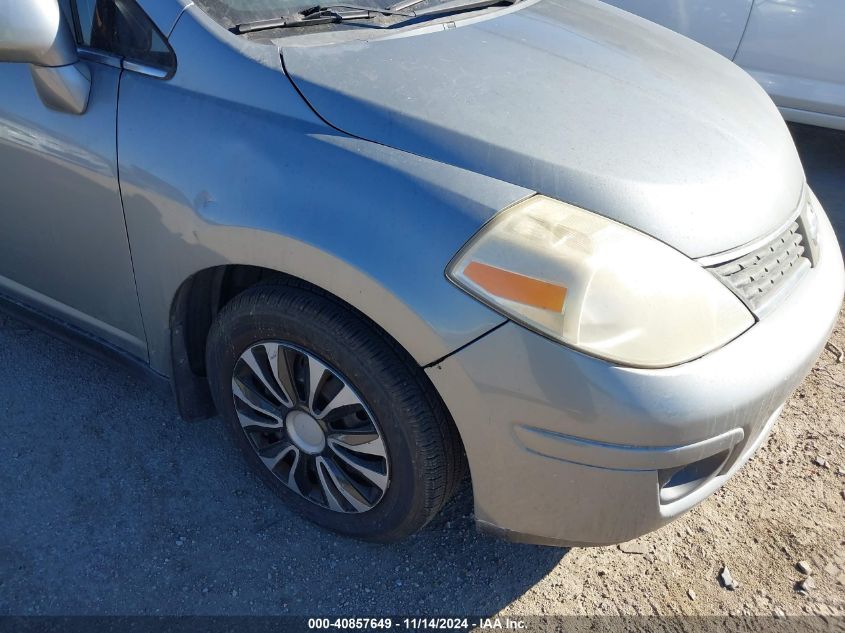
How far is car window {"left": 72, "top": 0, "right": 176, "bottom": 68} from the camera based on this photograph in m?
1.96

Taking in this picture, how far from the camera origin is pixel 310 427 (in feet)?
6.84

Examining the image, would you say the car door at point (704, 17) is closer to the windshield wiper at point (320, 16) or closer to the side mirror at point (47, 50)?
the windshield wiper at point (320, 16)

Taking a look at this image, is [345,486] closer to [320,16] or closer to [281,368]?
[281,368]

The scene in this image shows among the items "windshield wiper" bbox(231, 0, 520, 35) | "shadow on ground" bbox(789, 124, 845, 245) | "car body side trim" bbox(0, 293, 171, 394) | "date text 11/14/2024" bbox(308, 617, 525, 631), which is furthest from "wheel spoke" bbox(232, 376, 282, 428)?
"shadow on ground" bbox(789, 124, 845, 245)

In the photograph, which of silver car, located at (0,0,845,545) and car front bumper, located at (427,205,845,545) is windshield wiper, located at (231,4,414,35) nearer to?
silver car, located at (0,0,845,545)

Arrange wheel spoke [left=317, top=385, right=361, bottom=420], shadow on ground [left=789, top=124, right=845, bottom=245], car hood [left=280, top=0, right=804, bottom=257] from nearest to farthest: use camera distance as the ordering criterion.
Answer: car hood [left=280, top=0, right=804, bottom=257]
wheel spoke [left=317, top=385, right=361, bottom=420]
shadow on ground [left=789, top=124, right=845, bottom=245]

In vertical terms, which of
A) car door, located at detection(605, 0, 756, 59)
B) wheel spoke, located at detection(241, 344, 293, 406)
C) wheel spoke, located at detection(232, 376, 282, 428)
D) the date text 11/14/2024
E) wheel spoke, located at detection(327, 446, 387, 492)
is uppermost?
car door, located at detection(605, 0, 756, 59)

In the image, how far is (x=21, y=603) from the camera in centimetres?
202

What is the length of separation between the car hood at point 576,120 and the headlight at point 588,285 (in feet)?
0.26

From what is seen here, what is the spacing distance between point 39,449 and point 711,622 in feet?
6.90

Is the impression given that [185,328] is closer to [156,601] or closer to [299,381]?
[299,381]

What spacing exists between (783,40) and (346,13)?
3151 mm

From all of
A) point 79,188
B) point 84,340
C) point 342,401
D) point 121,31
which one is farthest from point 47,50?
point 342,401

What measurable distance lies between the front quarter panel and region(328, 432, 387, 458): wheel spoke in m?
0.34
